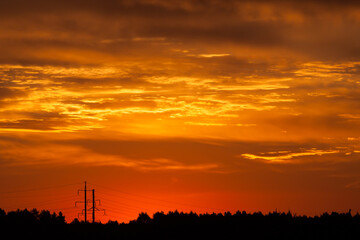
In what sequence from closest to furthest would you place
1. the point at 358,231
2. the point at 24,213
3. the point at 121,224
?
the point at 358,231 → the point at 24,213 → the point at 121,224

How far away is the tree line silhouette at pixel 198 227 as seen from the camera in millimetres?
97144

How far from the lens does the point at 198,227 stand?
108312 mm

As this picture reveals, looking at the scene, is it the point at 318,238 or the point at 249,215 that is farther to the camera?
the point at 249,215

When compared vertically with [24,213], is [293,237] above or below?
below

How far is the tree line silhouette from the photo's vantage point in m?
97.1

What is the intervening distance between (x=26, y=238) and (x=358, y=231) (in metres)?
45.2

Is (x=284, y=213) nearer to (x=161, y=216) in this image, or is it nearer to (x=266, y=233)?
(x=266, y=233)

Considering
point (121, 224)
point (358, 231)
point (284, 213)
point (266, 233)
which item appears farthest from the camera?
point (121, 224)

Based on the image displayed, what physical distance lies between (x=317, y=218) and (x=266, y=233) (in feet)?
25.5

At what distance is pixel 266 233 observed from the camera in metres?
101

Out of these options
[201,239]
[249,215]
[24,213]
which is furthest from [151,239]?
[24,213]

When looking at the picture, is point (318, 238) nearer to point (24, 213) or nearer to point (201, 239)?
point (201, 239)

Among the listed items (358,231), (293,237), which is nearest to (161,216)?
(293,237)

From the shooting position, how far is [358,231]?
91875 millimetres
